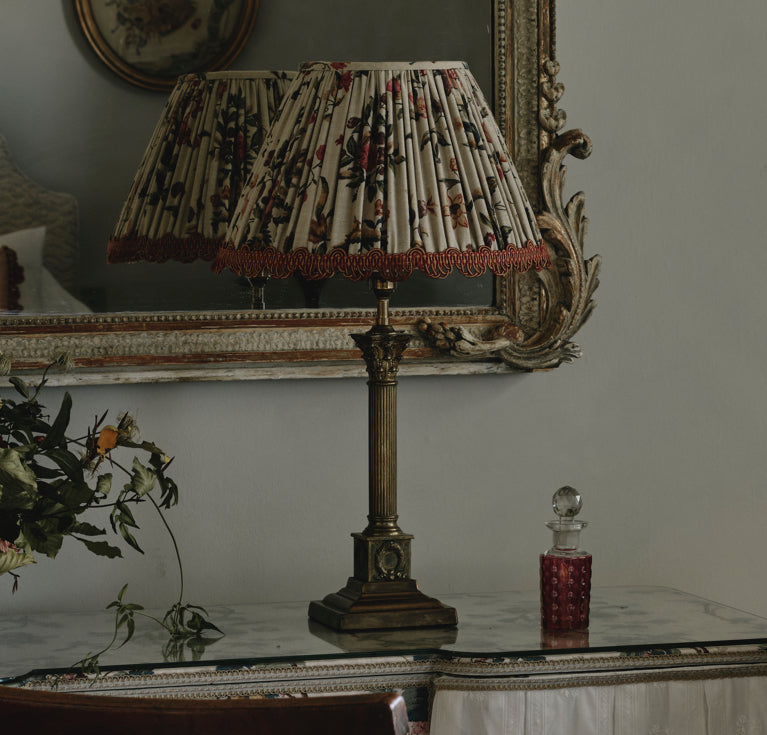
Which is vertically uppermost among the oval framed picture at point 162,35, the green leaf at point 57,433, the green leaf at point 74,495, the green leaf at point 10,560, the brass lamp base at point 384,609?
the oval framed picture at point 162,35

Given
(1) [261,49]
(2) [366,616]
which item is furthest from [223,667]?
(1) [261,49]

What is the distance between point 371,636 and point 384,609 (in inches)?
1.7

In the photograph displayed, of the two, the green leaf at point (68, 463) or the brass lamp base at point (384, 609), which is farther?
the brass lamp base at point (384, 609)

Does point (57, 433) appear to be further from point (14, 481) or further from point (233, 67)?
point (233, 67)

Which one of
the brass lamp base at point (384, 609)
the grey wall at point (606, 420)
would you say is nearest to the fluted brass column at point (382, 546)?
the brass lamp base at point (384, 609)

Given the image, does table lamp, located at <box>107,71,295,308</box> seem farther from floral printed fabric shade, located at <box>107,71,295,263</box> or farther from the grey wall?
the grey wall

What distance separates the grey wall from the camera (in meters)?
1.71

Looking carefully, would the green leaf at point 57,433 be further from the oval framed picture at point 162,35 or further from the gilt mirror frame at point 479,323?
the oval framed picture at point 162,35

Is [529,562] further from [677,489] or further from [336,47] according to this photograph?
[336,47]

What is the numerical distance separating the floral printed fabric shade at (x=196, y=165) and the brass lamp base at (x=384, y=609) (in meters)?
0.50

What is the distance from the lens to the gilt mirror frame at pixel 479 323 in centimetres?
163

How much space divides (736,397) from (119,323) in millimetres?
964

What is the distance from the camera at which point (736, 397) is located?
73.2 inches

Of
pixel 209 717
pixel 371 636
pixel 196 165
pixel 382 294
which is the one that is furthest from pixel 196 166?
pixel 209 717
